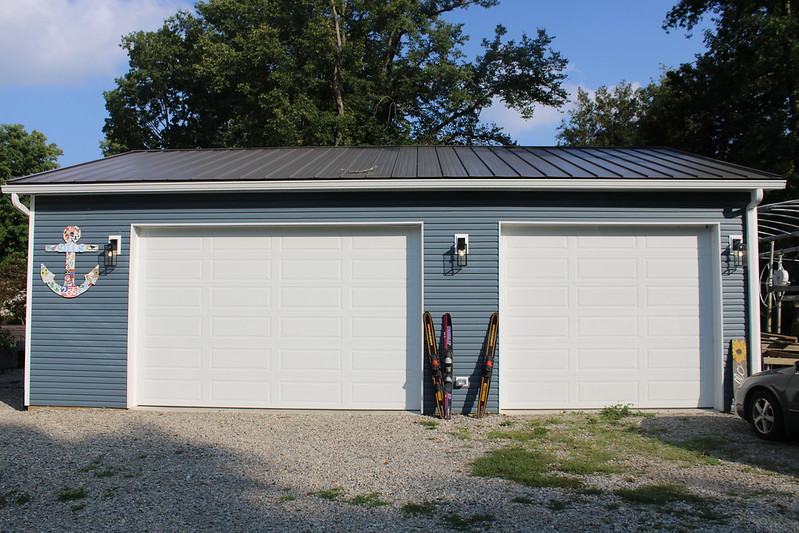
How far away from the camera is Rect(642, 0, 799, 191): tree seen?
1531 centimetres

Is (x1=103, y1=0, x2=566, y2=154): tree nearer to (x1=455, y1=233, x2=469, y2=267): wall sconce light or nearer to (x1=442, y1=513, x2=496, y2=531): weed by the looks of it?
(x1=455, y1=233, x2=469, y2=267): wall sconce light

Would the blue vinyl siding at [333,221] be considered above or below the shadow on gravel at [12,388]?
above

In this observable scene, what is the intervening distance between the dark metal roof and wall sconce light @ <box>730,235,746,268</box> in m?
0.76

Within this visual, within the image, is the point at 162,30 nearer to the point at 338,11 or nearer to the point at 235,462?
the point at 338,11

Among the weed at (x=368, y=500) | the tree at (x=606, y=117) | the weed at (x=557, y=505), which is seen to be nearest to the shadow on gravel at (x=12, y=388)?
the weed at (x=368, y=500)

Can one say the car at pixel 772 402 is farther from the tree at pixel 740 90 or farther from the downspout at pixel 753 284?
the tree at pixel 740 90

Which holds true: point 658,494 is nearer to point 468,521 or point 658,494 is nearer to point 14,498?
point 468,521

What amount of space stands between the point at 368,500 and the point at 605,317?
4448mm

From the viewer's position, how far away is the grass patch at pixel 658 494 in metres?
A: 4.26

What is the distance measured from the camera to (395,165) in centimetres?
840

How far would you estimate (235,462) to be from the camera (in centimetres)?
534

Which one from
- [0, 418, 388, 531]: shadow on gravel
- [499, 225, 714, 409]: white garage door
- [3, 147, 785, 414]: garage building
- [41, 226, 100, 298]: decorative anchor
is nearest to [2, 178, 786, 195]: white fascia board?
[3, 147, 785, 414]: garage building

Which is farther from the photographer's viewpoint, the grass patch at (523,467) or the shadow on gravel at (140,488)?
the grass patch at (523,467)

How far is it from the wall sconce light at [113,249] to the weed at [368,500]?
16.6ft
